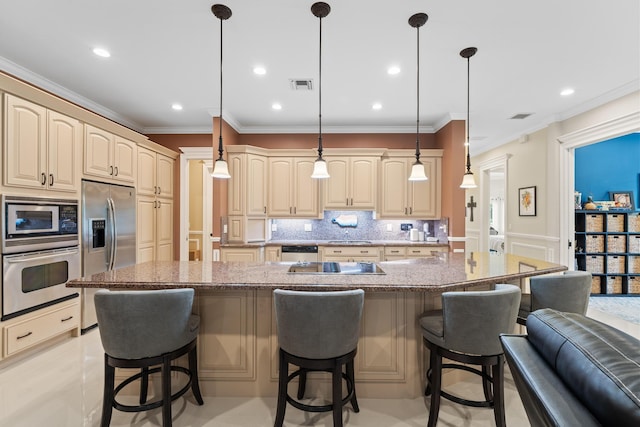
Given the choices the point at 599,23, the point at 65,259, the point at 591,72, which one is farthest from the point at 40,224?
the point at 591,72

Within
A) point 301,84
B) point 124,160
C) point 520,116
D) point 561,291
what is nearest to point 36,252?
point 124,160

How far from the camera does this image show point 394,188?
4.65 meters

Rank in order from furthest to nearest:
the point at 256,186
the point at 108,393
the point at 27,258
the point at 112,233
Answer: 1. the point at 256,186
2. the point at 112,233
3. the point at 27,258
4. the point at 108,393

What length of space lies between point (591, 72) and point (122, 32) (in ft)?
14.6

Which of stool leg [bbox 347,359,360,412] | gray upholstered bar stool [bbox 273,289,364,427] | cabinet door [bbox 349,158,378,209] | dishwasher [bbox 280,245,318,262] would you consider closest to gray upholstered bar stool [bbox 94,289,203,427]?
gray upholstered bar stool [bbox 273,289,364,427]

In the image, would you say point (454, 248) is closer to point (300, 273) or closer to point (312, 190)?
point (312, 190)

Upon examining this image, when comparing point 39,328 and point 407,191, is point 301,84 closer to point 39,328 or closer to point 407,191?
point 407,191

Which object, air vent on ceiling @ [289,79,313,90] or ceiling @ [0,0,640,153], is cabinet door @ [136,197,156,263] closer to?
ceiling @ [0,0,640,153]

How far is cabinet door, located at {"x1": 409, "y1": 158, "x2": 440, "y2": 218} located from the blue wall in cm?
244

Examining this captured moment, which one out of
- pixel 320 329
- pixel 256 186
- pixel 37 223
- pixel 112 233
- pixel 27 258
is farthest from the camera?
pixel 256 186

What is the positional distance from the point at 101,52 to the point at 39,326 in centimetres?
256

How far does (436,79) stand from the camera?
3.18 metres

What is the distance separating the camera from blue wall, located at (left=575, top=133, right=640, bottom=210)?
15.8 feet

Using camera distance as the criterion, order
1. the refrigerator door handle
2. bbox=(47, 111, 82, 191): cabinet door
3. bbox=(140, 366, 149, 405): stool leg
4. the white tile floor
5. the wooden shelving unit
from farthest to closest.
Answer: the wooden shelving unit → the refrigerator door handle → bbox=(47, 111, 82, 191): cabinet door → bbox=(140, 366, 149, 405): stool leg → the white tile floor
